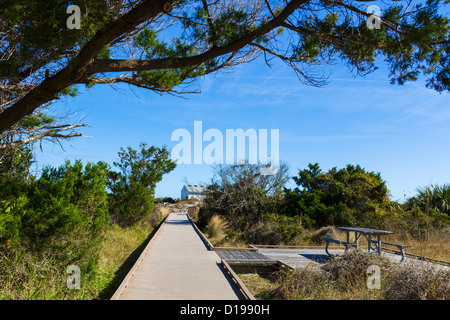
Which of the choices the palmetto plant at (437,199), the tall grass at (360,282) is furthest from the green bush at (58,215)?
the palmetto plant at (437,199)

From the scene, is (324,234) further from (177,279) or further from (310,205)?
(177,279)

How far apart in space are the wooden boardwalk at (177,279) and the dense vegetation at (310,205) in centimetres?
469

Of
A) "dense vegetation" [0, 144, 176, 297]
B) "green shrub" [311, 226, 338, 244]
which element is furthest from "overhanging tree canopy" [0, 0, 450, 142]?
"green shrub" [311, 226, 338, 244]

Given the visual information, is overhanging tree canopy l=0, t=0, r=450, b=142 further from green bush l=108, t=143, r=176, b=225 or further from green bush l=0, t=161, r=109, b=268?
green bush l=108, t=143, r=176, b=225

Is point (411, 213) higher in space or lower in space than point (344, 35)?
lower

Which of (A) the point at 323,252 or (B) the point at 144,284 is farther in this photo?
(A) the point at 323,252

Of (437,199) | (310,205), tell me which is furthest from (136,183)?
(437,199)

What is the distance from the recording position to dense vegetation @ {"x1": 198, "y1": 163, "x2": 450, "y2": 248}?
522 inches

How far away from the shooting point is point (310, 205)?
15508 mm

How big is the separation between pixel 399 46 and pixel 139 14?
147 inches

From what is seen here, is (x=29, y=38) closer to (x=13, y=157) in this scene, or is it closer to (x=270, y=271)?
(x=13, y=157)

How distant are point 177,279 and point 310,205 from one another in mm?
10450

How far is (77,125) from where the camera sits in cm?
943
